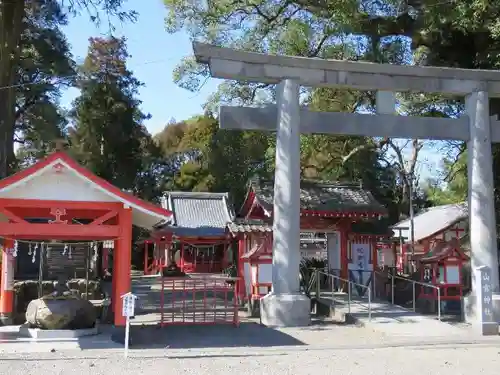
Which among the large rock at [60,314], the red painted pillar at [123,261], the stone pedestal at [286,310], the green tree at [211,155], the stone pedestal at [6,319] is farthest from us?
the green tree at [211,155]

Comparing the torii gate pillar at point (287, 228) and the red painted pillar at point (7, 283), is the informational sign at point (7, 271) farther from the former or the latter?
the torii gate pillar at point (287, 228)

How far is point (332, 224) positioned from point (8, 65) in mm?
12230

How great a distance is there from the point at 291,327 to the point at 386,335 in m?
2.25

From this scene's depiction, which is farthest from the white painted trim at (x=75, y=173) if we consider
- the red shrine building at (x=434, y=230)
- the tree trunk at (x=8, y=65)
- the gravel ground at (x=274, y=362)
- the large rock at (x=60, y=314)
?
the red shrine building at (x=434, y=230)

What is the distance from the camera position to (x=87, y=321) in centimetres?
1150

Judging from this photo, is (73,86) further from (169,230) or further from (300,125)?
(300,125)

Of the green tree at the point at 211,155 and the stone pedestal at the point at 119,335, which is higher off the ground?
the green tree at the point at 211,155

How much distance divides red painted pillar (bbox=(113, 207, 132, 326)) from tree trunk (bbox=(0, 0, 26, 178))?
306 inches

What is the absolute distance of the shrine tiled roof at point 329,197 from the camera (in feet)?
60.5

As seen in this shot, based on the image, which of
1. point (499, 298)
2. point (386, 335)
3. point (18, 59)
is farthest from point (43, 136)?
point (499, 298)

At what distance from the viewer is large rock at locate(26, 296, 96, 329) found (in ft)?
36.3

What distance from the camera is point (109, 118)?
35062 millimetres

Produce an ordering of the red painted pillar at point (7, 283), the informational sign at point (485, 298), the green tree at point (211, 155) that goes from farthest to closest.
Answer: the green tree at point (211, 155)
the red painted pillar at point (7, 283)
the informational sign at point (485, 298)

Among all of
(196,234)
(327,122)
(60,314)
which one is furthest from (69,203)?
(196,234)
